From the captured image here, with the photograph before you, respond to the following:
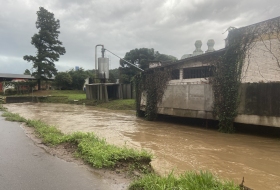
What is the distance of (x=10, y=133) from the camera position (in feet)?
25.7

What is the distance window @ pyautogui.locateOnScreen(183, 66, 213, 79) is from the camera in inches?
424

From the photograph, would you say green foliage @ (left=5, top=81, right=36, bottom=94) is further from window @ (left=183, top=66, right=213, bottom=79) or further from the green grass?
window @ (left=183, top=66, right=213, bottom=79)

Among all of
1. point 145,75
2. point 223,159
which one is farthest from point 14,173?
point 145,75

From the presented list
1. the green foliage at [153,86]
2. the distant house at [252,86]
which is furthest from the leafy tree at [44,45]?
the distant house at [252,86]

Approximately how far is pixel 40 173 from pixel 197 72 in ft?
31.0

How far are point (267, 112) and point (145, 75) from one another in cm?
788

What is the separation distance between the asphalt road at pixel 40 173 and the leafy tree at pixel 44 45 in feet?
96.8

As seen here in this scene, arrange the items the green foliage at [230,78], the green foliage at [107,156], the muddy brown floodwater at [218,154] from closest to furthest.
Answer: the green foliage at [107,156]
the muddy brown floodwater at [218,154]
the green foliage at [230,78]

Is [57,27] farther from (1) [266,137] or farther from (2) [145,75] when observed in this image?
(1) [266,137]

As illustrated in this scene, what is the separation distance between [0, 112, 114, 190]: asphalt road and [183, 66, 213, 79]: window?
834cm

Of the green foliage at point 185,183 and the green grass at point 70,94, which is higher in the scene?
the green grass at point 70,94

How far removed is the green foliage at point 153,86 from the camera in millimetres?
12828

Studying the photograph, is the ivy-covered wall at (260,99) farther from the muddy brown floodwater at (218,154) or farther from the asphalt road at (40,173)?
the asphalt road at (40,173)

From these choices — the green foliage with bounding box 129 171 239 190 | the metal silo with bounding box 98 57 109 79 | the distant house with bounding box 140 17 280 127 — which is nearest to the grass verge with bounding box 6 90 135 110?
the metal silo with bounding box 98 57 109 79
